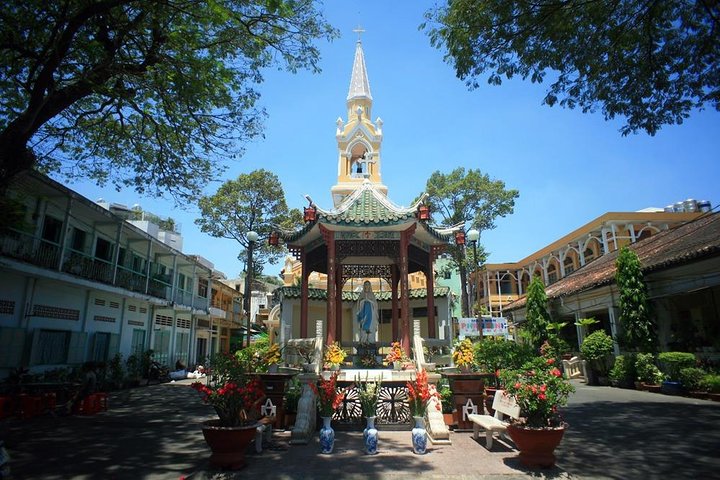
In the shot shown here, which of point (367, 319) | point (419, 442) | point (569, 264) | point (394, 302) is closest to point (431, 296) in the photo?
point (394, 302)

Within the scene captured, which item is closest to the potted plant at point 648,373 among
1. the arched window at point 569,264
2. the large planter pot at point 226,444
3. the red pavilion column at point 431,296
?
the red pavilion column at point 431,296

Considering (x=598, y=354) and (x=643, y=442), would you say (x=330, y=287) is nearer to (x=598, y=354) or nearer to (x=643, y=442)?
(x=643, y=442)

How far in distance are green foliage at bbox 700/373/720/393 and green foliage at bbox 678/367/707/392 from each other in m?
0.16

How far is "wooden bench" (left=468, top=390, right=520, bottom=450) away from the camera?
7.48 m

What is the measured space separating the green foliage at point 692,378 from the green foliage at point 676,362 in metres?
0.40

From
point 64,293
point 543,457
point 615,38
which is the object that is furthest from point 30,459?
point 615,38

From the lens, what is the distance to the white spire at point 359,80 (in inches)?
1225

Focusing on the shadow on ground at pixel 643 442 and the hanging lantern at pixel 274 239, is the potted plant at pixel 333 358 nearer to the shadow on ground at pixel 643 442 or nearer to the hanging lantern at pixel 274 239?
the hanging lantern at pixel 274 239

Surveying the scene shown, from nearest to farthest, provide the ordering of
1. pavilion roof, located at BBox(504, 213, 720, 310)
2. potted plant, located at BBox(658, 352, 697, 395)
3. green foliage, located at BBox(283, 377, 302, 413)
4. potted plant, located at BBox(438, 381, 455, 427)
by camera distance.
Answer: potted plant, located at BBox(438, 381, 455, 427) < green foliage, located at BBox(283, 377, 302, 413) < potted plant, located at BBox(658, 352, 697, 395) < pavilion roof, located at BBox(504, 213, 720, 310)

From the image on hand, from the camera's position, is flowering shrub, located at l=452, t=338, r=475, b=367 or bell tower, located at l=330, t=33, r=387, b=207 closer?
flowering shrub, located at l=452, t=338, r=475, b=367

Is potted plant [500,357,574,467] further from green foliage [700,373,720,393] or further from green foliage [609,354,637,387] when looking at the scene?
green foliage [609,354,637,387]

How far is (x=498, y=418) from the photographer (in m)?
8.66

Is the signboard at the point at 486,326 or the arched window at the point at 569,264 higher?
the arched window at the point at 569,264

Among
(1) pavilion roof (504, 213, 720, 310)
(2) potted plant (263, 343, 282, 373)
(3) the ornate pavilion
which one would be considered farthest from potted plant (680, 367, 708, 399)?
(2) potted plant (263, 343, 282, 373)
